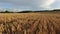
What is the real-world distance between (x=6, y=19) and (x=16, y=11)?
127 mm

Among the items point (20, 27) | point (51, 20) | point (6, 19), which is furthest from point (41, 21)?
point (6, 19)

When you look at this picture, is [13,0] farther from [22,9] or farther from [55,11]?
[55,11]

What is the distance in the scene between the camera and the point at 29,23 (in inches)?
50.2

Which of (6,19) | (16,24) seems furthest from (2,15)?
(16,24)

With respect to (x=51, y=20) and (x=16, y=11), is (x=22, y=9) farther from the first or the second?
(x=51, y=20)

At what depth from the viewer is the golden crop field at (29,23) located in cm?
124

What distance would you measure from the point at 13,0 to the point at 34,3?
0.71ft

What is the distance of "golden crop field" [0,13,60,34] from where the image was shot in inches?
48.9

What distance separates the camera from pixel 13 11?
4.21 ft

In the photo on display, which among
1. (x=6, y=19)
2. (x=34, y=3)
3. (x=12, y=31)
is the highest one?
(x=34, y=3)

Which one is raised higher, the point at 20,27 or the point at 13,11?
the point at 13,11

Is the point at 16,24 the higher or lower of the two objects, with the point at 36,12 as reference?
lower

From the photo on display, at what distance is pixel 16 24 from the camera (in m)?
1.28

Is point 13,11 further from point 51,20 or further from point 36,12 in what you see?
point 51,20
